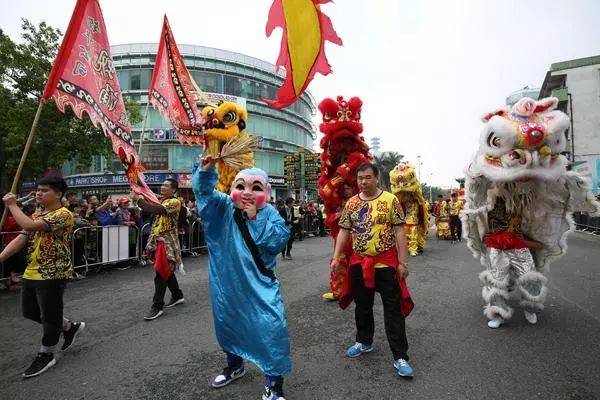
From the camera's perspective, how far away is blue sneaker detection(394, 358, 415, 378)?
9.41ft

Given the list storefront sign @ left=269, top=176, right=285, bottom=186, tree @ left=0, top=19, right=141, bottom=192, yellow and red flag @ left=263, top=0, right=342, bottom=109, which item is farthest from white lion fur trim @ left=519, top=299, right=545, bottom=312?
storefront sign @ left=269, top=176, right=285, bottom=186

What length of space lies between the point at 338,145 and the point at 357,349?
2.74 metres

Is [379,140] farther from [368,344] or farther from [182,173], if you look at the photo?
[368,344]

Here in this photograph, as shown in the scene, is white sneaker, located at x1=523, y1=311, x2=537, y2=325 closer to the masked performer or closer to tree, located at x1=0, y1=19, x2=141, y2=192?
the masked performer

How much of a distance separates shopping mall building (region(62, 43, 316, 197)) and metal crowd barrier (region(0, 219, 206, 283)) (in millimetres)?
17450

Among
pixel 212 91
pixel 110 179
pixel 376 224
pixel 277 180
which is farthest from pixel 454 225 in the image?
pixel 110 179

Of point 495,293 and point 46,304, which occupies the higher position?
point 46,304

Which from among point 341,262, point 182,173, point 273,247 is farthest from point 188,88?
point 182,173

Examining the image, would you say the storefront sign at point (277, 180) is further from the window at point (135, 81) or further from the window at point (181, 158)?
the window at point (135, 81)

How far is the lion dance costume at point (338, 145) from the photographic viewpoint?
4961mm

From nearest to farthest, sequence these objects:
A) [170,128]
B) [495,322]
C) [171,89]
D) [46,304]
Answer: [46,304]
[495,322]
[171,89]
[170,128]

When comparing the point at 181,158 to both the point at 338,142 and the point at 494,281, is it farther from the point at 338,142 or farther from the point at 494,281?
the point at 494,281

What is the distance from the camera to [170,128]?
1176 inches

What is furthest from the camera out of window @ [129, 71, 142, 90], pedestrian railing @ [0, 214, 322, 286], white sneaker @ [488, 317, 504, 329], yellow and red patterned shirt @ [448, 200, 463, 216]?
window @ [129, 71, 142, 90]
